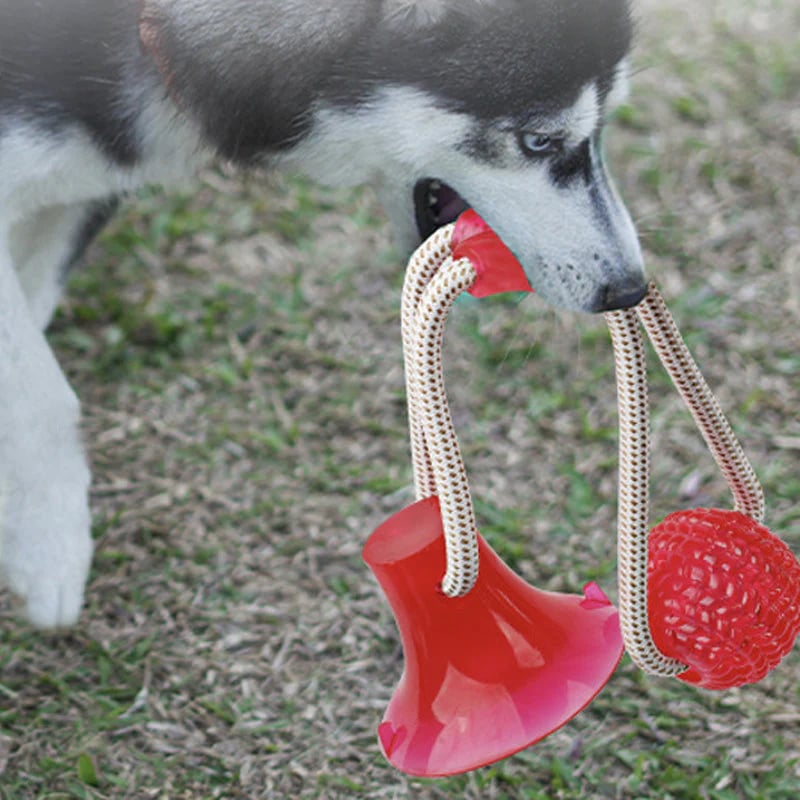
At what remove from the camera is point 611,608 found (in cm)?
201

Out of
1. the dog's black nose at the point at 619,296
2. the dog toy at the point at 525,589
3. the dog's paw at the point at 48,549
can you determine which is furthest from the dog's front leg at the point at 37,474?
the dog's black nose at the point at 619,296

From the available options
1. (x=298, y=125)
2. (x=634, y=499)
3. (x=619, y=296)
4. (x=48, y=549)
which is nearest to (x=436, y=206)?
(x=298, y=125)

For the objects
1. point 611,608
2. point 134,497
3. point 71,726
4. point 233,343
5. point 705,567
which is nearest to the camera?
point 705,567

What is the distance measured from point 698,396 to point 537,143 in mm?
485

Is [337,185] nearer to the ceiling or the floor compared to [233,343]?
nearer to the ceiling

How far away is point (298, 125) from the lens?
225cm

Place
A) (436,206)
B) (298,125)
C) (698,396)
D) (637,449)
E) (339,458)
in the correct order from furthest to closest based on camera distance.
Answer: (339,458), (436,206), (298,125), (698,396), (637,449)

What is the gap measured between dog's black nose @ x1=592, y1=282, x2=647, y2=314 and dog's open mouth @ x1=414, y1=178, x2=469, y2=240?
39 centimetres

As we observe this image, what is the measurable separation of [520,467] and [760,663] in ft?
3.86

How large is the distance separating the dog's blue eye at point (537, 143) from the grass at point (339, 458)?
2.52ft

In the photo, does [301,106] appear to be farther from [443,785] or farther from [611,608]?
[443,785]

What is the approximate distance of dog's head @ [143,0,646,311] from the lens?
2.03 meters

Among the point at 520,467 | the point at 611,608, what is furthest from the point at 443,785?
the point at 520,467

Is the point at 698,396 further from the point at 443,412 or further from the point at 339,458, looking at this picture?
the point at 339,458
